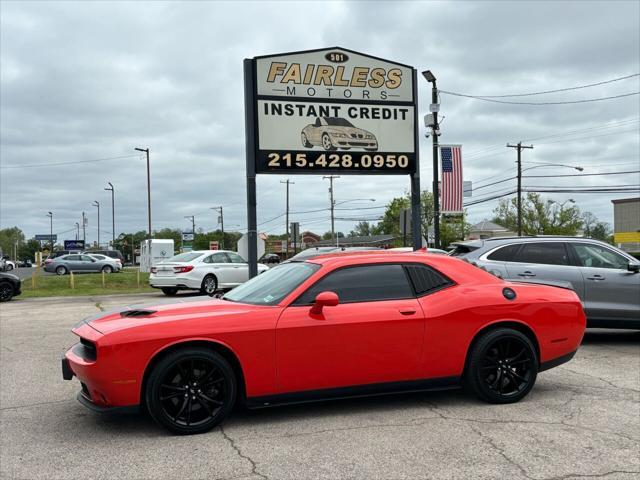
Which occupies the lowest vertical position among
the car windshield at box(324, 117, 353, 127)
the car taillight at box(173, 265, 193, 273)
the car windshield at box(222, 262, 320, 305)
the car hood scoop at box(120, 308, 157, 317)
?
the car taillight at box(173, 265, 193, 273)

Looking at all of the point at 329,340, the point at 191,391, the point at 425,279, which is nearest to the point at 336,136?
the point at 425,279

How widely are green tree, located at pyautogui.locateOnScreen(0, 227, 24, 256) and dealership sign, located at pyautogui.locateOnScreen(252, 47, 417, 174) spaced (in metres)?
153

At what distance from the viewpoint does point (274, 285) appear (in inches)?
213

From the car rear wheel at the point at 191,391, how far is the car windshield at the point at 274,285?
0.73m

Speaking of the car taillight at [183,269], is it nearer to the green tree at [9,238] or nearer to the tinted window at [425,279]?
the tinted window at [425,279]

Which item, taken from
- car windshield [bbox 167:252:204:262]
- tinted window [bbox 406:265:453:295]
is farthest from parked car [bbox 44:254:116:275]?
tinted window [bbox 406:265:453:295]

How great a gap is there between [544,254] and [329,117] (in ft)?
20.9

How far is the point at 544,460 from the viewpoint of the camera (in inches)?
160

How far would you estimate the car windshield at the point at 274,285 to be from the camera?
201 inches

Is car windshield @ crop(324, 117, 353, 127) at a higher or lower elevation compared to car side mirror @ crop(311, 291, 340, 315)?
higher

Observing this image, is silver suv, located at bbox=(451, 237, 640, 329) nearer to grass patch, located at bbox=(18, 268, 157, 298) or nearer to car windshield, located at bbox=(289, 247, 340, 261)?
car windshield, located at bbox=(289, 247, 340, 261)

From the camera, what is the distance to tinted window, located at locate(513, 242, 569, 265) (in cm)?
896

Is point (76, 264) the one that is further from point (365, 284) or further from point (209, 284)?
point (365, 284)

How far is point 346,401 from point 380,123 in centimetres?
950
